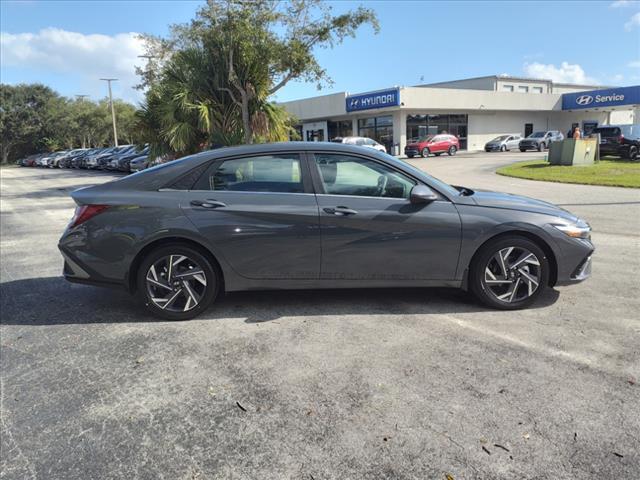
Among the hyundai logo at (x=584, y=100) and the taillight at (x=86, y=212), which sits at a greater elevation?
the hyundai logo at (x=584, y=100)

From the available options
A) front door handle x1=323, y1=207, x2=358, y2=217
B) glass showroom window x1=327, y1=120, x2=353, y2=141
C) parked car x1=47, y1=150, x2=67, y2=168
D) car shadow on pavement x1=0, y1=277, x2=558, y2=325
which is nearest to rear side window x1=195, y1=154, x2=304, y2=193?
front door handle x1=323, y1=207, x2=358, y2=217

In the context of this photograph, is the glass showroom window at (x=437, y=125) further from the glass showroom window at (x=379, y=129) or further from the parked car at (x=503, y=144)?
the parked car at (x=503, y=144)

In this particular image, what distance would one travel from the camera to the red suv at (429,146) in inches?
1387

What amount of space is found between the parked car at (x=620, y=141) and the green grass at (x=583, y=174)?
2.84m

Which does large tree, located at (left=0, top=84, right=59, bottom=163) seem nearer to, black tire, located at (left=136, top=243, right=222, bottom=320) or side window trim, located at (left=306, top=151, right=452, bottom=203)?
black tire, located at (left=136, top=243, right=222, bottom=320)

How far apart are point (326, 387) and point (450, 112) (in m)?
43.2

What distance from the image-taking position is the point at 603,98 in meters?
44.9

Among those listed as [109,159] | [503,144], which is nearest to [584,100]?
[503,144]

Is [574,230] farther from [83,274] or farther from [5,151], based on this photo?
[5,151]

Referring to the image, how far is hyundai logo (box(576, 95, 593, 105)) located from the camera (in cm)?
4559

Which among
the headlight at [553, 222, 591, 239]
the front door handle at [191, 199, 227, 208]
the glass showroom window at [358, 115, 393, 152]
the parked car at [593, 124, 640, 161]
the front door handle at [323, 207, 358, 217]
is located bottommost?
the headlight at [553, 222, 591, 239]

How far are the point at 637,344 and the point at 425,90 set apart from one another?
121ft

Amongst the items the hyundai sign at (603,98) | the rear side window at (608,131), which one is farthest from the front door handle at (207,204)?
the hyundai sign at (603,98)

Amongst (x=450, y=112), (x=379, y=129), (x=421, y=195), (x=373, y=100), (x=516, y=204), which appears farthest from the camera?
(x=450, y=112)
